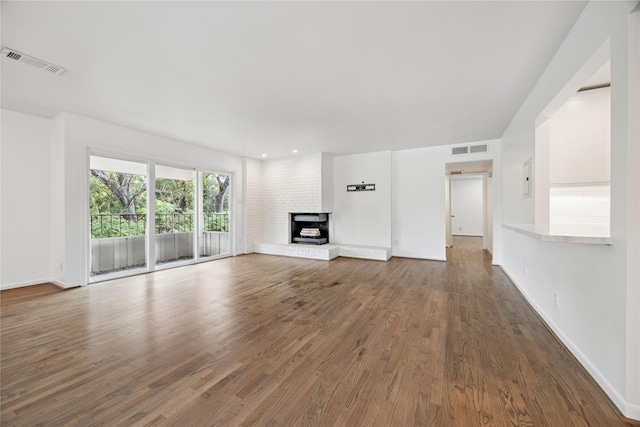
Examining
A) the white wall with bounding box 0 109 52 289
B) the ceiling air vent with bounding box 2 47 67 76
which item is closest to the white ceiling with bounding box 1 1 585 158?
the ceiling air vent with bounding box 2 47 67 76

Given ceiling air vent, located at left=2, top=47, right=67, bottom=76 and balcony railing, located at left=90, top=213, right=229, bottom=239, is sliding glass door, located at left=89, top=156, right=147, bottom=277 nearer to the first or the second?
balcony railing, located at left=90, top=213, right=229, bottom=239

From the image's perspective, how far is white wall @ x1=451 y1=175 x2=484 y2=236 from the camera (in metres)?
10.3

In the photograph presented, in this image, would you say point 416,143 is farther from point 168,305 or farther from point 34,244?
point 34,244

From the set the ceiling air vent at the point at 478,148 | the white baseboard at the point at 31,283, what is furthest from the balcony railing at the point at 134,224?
the ceiling air vent at the point at 478,148

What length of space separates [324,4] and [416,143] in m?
4.21

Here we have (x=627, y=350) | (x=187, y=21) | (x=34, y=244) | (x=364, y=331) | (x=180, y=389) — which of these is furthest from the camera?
(x=34, y=244)

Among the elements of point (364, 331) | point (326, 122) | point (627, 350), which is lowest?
point (364, 331)

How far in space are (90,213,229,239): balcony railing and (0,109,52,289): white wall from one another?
0.62 meters

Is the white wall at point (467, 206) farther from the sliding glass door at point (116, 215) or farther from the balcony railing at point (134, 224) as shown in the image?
the sliding glass door at point (116, 215)

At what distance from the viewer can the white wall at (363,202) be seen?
605 cm

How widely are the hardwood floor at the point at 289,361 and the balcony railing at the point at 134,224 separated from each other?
1.13m

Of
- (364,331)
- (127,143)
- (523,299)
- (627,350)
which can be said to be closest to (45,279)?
(127,143)

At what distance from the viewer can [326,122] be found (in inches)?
157

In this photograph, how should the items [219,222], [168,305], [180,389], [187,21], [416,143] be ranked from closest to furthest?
[180,389]
[187,21]
[168,305]
[416,143]
[219,222]
